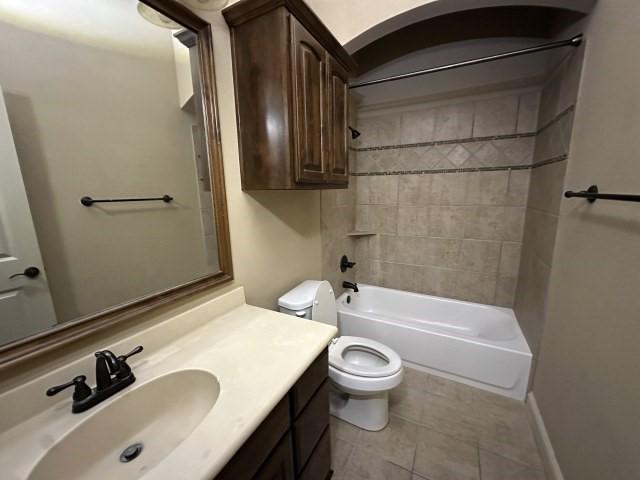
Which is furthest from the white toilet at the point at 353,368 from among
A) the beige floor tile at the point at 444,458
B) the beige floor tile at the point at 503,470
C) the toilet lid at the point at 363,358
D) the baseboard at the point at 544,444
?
the baseboard at the point at 544,444

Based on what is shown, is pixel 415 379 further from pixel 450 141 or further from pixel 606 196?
pixel 450 141

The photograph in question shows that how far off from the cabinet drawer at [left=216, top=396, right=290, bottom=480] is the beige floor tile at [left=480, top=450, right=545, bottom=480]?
1.20 metres

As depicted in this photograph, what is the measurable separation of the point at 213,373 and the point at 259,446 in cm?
25

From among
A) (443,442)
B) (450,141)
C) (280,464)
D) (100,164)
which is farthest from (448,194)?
(100,164)

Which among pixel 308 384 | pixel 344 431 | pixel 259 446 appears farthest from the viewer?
pixel 344 431

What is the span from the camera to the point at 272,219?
1.49 metres

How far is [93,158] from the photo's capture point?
80 centimetres

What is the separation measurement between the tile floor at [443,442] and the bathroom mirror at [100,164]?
1207 millimetres

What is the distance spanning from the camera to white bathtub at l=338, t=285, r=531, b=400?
1.77 m

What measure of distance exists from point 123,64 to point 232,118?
41cm

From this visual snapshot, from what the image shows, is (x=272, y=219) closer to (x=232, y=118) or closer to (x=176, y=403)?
(x=232, y=118)

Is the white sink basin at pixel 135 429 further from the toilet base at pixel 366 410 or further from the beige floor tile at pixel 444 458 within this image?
the beige floor tile at pixel 444 458

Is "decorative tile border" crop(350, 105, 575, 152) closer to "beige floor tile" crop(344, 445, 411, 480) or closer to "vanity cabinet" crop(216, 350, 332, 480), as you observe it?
"vanity cabinet" crop(216, 350, 332, 480)

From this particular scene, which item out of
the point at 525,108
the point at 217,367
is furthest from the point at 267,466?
the point at 525,108
